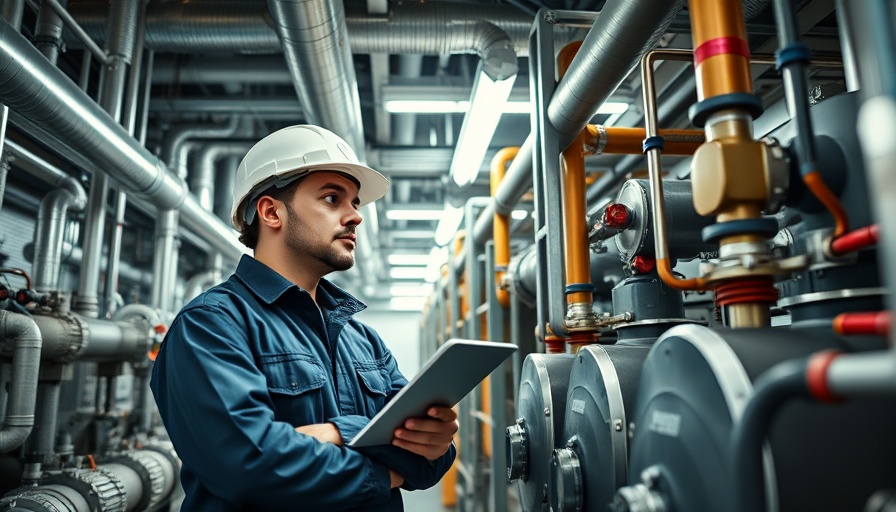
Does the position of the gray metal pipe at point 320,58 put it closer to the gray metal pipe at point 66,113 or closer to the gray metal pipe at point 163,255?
the gray metal pipe at point 66,113

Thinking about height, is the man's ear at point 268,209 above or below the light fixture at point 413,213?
below

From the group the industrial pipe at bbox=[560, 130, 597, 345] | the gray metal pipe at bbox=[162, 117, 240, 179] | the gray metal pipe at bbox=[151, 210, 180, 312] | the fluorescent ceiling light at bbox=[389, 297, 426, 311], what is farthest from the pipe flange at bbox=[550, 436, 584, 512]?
the fluorescent ceiling light at bbox=[389, 297, 426, 311]

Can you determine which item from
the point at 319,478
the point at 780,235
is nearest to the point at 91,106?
the point at 319,478

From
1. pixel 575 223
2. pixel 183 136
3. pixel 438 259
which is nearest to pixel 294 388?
pixel 575 223

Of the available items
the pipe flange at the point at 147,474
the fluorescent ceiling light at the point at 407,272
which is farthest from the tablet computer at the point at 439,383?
the fluorescent ceiling light at the point at 407,272

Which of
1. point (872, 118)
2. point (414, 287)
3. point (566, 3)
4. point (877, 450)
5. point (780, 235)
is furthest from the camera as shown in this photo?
point (414, 287)

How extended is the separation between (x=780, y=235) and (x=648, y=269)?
0.84 ft

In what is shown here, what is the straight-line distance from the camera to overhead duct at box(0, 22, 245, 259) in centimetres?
167

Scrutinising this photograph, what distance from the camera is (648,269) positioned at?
1.26 m

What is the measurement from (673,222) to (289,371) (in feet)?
2.63

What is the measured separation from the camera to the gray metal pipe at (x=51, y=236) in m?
2.80

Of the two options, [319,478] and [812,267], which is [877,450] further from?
[319,478]

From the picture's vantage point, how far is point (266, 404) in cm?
98

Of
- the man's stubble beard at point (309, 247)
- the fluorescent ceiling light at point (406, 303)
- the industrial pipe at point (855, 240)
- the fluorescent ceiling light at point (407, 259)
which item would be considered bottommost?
the industrial pipe at point (855, 240)
